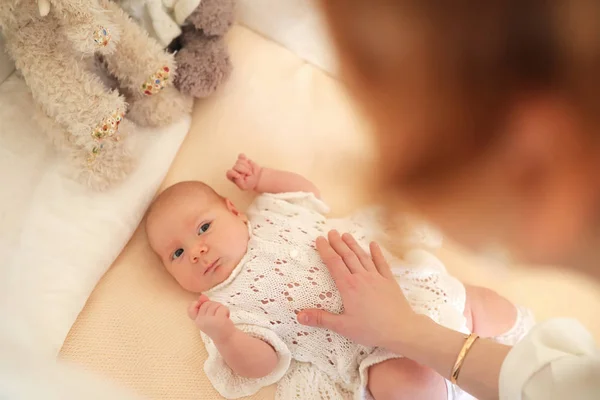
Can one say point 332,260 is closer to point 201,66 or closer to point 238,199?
point 238,199

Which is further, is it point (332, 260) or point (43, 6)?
point (332, 260)

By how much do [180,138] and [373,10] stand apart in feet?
2.05

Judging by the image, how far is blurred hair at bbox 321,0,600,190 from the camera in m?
0.18

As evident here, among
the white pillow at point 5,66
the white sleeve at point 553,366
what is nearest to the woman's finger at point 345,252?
the white sleeve at point 553,366

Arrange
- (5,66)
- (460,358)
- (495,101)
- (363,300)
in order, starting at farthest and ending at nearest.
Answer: (5,66)
(363,300)
(460,358)
(495,101)

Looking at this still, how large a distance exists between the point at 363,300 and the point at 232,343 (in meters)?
0.17

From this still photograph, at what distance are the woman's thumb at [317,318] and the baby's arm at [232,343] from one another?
0.07 meters

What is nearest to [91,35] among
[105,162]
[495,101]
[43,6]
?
[43,6]

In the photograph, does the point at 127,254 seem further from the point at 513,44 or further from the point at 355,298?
the point at 513,44

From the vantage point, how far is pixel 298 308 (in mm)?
668

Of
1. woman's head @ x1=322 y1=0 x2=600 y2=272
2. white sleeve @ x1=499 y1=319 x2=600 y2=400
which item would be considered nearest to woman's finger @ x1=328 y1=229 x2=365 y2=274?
white sleeve @ x1=499 y1=319 x2=600 y2=400

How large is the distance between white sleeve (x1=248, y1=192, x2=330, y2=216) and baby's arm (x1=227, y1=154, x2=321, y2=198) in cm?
2

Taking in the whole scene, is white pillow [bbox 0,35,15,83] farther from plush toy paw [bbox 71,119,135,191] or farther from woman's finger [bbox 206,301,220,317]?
woman's finger [bbox 206,301,220,317]

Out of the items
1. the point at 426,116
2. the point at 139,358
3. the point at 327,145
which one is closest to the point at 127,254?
the point at 139,358
